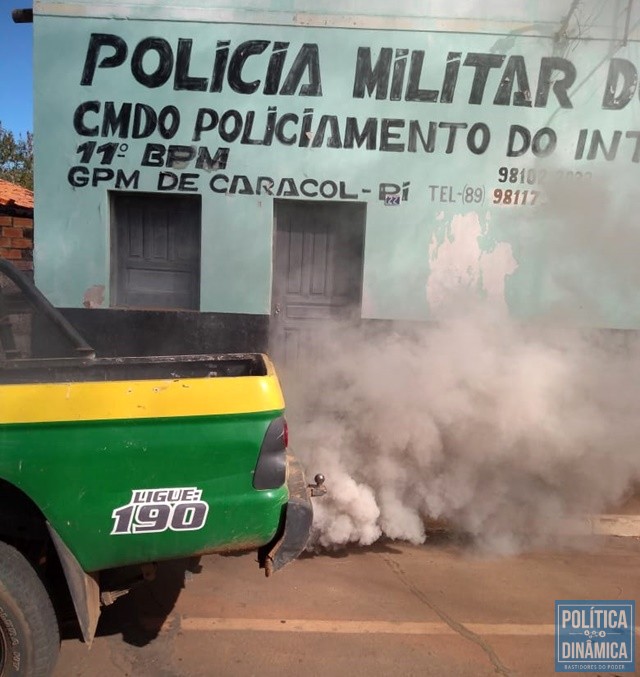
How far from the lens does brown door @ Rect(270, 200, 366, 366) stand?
6469mm

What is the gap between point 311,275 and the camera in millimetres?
6516

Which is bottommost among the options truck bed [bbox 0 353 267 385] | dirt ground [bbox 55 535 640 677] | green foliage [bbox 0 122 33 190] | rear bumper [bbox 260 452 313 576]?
dirt ground [bbox 55 535 640 677]

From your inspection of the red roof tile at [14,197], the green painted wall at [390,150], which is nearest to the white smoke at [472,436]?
the green painted wall at [390,150]

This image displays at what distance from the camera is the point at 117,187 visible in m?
6.34

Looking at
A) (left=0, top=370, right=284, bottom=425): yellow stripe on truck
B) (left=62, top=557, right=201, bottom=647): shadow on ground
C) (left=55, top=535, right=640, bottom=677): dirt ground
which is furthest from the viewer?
(left=62, top=557, right=201, bottom=647): shadow on ground

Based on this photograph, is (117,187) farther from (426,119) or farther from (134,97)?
(426,119)

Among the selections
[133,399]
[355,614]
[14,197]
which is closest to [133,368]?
[133,399]

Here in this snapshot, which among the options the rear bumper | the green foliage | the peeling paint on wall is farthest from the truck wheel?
the green foliage

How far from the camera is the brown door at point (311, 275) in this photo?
6469 mm

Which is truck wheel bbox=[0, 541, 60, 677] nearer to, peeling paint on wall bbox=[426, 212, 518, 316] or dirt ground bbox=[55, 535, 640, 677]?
dirt ground bbox=[55, 535, 640, 677]

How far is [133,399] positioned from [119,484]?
0.33m

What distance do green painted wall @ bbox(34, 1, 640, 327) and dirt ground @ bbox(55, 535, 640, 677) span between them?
10.0 feet

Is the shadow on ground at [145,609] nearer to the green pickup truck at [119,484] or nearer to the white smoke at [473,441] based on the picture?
the green pickup truck at [119,484]

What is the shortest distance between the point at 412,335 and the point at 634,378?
1.89m
